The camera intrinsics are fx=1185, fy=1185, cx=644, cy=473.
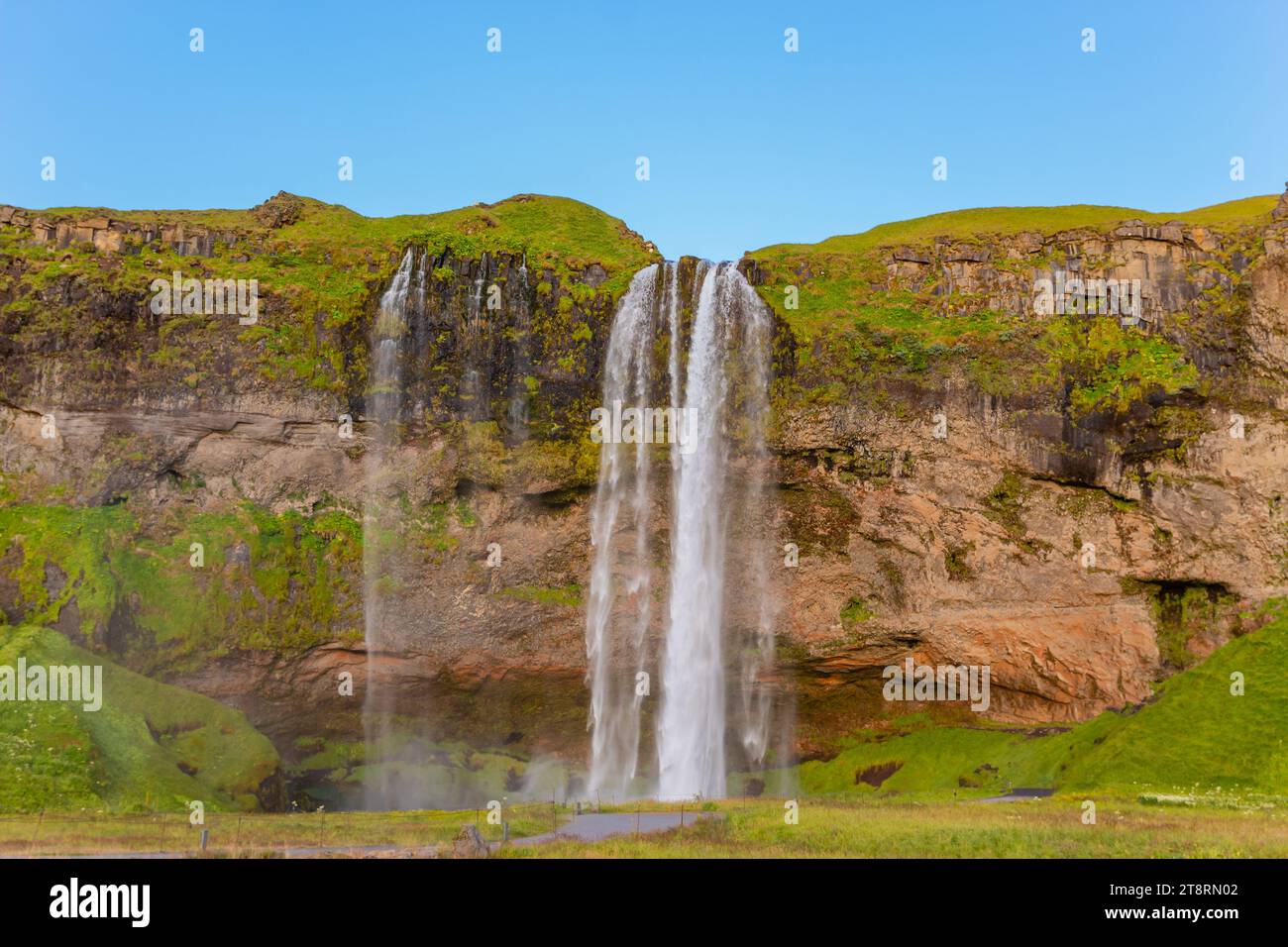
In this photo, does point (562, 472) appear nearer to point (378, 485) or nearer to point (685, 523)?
point (685, 523)

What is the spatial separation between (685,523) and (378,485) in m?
14.6

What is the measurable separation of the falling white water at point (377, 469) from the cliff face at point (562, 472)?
55cm

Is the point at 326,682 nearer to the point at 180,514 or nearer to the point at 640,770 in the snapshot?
the point at 180,514

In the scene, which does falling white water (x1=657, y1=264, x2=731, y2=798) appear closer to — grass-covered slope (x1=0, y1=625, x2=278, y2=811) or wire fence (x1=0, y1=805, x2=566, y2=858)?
wire fence (x1=0, y1=805, x2=566, y2=858)

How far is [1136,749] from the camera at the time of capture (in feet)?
154

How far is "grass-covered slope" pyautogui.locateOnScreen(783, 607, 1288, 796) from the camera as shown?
147ft

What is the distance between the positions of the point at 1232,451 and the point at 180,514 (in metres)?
47.8

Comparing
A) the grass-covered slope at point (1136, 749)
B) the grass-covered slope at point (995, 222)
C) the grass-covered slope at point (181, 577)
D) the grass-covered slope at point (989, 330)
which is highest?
the grass-covered slope at point (995, 222)

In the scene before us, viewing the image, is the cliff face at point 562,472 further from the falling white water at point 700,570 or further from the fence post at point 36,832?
the fence post at point 36,832

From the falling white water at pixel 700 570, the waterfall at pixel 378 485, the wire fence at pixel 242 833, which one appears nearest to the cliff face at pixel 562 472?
the waterfall at pixel 378 485

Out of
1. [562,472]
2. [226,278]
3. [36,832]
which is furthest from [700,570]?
[36,832]

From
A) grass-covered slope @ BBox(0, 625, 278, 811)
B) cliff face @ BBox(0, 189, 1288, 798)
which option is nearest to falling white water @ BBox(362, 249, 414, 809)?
cliff face @ BBox(0, 189, 1288, 798)

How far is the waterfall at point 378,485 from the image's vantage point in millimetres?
55094

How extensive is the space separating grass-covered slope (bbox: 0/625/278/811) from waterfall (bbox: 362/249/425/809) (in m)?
6.56
